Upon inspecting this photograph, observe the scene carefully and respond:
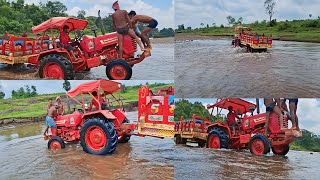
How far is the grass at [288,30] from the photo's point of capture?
354 centimetres

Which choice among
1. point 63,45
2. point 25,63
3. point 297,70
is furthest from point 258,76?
point 25,63

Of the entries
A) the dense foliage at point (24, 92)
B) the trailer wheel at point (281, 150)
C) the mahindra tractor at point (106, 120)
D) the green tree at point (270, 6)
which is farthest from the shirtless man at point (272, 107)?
the dense foliage at point (24, 92)

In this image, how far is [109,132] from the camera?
3738mm

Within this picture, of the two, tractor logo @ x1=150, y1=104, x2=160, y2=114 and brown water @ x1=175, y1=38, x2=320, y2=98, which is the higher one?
brown water @ x1=175, y1=38, x2=320, y2=98

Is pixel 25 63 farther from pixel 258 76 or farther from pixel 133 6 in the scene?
pixel 258 76

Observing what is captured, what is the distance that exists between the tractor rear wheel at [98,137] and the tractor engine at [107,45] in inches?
23.2

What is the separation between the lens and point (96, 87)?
376 centimetres

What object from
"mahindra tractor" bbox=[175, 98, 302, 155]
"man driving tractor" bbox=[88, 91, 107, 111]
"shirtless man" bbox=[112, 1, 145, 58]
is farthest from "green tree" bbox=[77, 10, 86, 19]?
"mahindra tractor" bbox=[175, 98, 302, 155]

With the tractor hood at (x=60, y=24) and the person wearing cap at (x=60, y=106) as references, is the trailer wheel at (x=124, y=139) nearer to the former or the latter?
Result: the person wearing cap at (x=60, y=106)

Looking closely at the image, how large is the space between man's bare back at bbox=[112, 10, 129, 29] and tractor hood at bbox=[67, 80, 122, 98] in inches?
19.3

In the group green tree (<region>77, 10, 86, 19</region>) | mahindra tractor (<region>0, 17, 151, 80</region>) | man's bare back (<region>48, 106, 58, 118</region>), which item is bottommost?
man's bare back (<region>48, 106, 58, 118</region>)

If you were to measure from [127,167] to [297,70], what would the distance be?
1626mm

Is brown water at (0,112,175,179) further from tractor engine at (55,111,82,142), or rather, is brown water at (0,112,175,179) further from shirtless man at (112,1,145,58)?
shirtless man at (112,1,145,58)

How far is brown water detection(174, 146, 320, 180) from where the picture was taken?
3523mm
